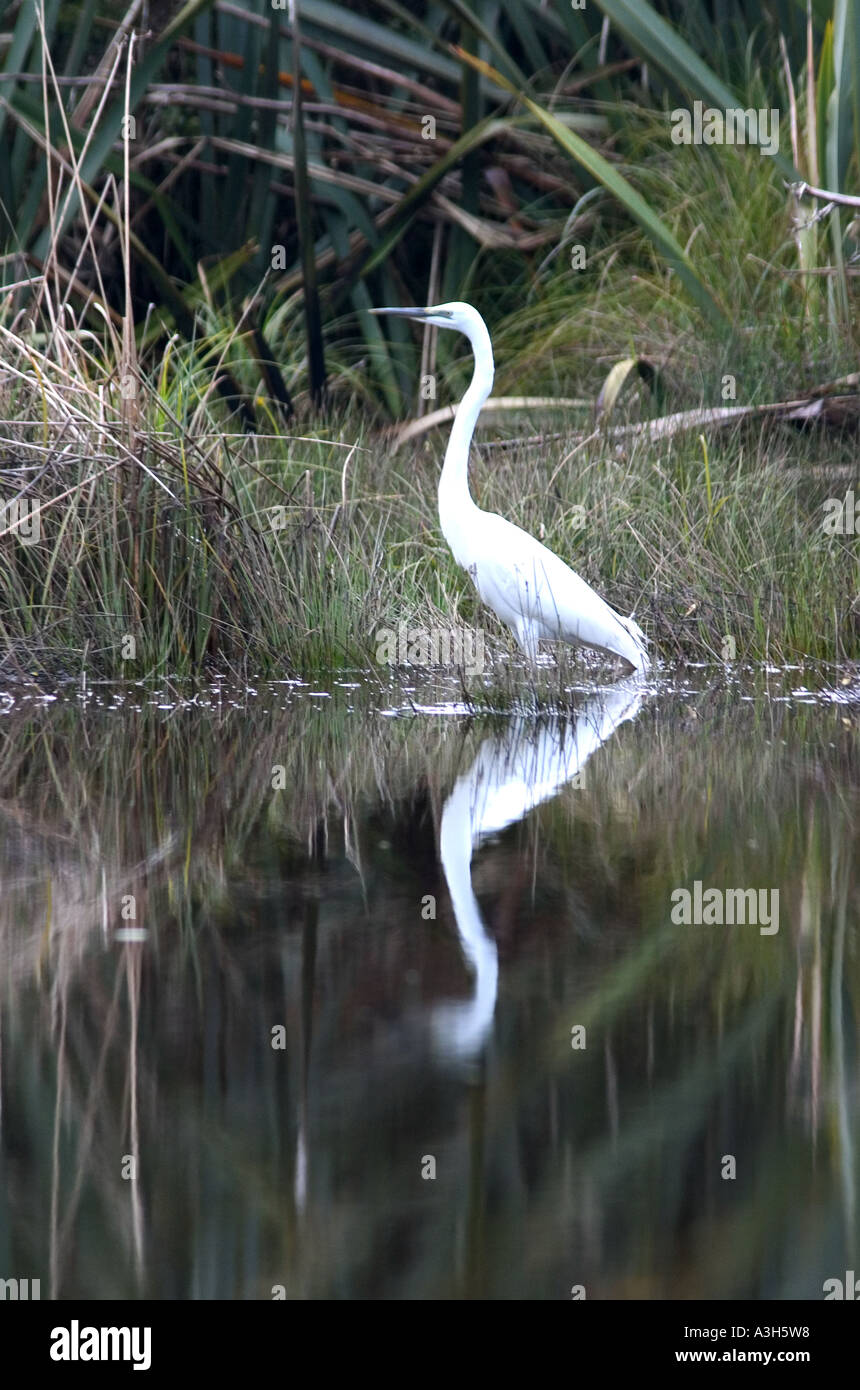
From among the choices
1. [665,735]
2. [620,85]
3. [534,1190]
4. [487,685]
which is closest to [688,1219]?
[534,1190]

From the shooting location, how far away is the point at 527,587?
623cm

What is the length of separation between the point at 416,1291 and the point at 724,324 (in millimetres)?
7781

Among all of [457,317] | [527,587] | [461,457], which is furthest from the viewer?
[457,317]

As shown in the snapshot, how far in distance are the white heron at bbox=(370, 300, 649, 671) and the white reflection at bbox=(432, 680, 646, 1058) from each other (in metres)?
0.24

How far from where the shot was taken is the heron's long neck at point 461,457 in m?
6.55

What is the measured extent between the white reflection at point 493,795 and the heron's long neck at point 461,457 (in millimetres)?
867

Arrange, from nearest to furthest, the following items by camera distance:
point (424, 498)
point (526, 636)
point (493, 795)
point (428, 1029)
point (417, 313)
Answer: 1. point (428, 1029)
2. point (493, 795)
3. point (526, 636)
4. point (417, 313)
5. point (424, 498)

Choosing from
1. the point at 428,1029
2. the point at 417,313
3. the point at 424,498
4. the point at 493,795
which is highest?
the point at 417,313

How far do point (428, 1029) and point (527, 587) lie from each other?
3753 millimetres

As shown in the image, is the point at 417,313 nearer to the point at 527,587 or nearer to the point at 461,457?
the point at 461,457

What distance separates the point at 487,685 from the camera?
5.89m

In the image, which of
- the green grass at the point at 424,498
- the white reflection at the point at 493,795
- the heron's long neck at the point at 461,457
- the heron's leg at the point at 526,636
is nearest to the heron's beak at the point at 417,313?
the heron's long neck at the point at 461,457

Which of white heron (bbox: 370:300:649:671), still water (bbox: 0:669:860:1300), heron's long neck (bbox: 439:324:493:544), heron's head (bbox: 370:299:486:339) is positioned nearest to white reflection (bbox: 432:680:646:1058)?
still water (bbox: 0:669:860:1300)


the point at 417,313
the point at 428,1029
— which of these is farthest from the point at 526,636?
the point at 428,1029
